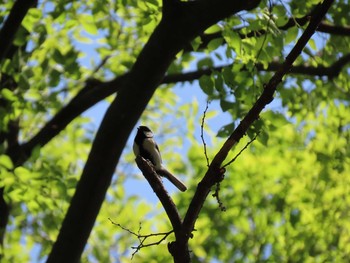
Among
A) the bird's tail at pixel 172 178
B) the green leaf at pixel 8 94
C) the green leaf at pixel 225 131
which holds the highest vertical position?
the green leaf at pixel 225 131

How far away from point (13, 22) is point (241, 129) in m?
3.39

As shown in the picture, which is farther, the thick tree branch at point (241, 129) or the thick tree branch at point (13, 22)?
the thick tree branch at point (13, 22)

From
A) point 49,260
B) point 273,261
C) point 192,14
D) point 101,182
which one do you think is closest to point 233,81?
point 192,14

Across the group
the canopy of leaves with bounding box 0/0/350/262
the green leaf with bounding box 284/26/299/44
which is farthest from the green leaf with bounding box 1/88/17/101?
the green leaf with bounding box 284/26/299/44

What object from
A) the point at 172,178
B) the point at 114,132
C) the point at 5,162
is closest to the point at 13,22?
the point at 5,162

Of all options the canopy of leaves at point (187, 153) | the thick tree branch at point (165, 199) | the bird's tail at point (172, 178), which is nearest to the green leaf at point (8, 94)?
the canopy of leaves at point (187, 153)

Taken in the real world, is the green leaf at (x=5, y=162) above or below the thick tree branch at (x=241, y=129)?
below

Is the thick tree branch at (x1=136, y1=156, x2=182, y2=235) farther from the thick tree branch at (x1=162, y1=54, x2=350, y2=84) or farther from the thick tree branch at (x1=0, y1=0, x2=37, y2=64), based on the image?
the thick tree branch at (x1=162, y1=54, x2=350, y2=84)

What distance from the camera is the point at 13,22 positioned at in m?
5.27

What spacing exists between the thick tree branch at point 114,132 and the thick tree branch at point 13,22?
4.64 ft

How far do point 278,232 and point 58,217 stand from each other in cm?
380

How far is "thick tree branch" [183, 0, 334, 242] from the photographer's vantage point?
8.83ft

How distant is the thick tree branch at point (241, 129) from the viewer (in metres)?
2.69

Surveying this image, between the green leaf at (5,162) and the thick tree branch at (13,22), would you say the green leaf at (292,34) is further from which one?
the green leaf at (5,162)
